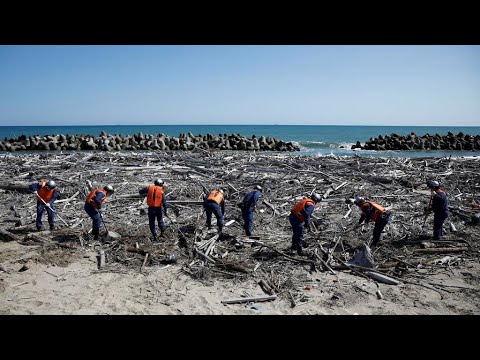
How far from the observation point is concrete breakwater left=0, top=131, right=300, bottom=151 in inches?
1410

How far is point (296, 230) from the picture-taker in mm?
9070

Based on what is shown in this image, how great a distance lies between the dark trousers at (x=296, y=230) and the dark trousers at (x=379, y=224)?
2238mm

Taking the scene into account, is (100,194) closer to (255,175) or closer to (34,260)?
(34,260)

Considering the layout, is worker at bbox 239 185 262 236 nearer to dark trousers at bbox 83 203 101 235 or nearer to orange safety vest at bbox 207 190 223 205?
orange safety vest at bbox 207 190 223 205

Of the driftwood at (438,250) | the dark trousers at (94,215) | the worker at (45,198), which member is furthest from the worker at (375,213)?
the worker at (45,198)

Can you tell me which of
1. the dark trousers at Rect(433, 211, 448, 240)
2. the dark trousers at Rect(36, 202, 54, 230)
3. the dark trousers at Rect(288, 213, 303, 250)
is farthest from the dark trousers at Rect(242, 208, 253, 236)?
the dark trousers at Rect(36, 202, 54, 230)

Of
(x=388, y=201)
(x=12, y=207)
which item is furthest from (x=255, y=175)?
(x=12, y=207)

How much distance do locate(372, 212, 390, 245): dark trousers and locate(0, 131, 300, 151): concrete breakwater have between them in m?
27.8

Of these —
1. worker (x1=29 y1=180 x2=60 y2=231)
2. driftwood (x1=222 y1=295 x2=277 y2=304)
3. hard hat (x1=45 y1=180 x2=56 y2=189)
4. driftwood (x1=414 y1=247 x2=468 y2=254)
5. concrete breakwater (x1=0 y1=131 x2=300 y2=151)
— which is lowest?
driftwood (x1=222 y1=295 x2=277 y2=304)

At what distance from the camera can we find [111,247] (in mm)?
9477

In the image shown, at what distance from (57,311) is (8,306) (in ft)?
3.36

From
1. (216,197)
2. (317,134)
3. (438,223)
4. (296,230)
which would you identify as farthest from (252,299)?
(317,134)

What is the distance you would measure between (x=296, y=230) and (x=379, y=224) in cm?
244

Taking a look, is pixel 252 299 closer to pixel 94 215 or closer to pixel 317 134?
pixel 94 215
